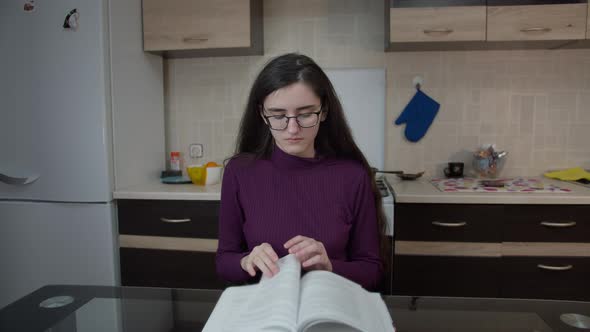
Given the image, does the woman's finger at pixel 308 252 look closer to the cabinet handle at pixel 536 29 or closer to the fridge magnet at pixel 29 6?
the cabinet handle at pixel 536 29

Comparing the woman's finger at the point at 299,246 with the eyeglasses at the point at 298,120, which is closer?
the woman's finger at the point at 299,246

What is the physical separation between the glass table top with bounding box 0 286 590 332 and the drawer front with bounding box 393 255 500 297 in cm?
101

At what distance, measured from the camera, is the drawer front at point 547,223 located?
6.17 feet

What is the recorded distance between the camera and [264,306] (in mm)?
688

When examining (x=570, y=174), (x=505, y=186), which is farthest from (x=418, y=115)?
(x=570, y=174)

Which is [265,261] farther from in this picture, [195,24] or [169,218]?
[195,24]

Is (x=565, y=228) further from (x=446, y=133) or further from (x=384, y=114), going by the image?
(x=384, y=114)

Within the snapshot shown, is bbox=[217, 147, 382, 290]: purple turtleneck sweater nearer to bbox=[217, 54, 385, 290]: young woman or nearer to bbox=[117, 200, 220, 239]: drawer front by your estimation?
bbox=[217, 54, 385, 290]: young woman

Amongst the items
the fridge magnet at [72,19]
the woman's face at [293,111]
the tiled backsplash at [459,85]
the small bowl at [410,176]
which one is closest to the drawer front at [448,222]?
the small bowl at [410,176]

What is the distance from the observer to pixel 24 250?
2.17 meters

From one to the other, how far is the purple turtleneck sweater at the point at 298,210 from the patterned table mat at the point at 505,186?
899 mm

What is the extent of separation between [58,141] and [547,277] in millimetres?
2189

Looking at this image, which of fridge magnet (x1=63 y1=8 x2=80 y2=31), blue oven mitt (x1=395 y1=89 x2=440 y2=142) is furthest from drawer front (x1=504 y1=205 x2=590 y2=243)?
fridge magnet (x1=63 y1=8 x2=80 y2=31)

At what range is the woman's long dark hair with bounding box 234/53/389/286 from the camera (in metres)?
1.13
